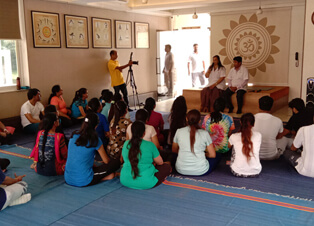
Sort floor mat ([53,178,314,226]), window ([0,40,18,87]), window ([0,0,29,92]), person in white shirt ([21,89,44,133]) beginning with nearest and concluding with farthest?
floor mat ([53,178,314,226]), person in white shirt ([21,89,44,133]), window ([0,0,29,92]), window ([0,40,18,87])

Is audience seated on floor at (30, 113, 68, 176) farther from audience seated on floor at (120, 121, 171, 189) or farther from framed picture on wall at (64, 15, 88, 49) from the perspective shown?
framed picture on wall at (64, 15, 88, 49)

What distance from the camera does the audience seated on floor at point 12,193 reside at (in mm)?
3135

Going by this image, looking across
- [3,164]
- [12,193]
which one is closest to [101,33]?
[3,164]

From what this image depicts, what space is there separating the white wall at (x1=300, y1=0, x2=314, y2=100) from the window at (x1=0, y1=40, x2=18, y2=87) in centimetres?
551

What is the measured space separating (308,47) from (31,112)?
201 inches

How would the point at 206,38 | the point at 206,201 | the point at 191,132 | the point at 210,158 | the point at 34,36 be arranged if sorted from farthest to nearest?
the point at 206,38 → the point at 34,36 → the point at 210,158 → the point at 191,132 → the point at 206,201

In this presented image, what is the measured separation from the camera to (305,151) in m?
3.71

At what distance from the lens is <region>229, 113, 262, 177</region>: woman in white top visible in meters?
3.65

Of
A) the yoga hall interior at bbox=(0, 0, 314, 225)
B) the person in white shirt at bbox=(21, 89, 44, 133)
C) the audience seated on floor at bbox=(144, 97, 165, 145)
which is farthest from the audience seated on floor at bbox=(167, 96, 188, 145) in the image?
the person in white shirt at bbox=(21, 89, 44, 133)

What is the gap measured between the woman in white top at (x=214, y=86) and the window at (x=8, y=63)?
4268 mm

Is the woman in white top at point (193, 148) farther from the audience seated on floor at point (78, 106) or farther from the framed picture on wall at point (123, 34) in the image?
the framed picture on wall at point (123, 34)

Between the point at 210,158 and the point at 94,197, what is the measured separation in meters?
1.43

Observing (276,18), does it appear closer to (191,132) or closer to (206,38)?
(206,38)

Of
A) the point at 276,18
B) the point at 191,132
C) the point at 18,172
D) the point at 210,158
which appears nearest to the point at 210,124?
the point at 210,158
